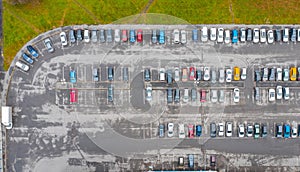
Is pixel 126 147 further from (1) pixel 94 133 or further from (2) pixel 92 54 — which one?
(2) pixel 92 54

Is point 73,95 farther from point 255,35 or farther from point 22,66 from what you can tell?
point 255,35

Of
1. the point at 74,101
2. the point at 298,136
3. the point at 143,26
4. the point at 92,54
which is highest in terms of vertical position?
the point at 143,26

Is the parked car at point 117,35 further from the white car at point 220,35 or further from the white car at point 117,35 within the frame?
the white car at point 220,35

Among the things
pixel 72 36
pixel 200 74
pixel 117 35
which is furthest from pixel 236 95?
pixel 72 36

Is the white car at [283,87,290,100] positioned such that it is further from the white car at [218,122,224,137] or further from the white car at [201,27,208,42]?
the white car at [201,27,208,42]

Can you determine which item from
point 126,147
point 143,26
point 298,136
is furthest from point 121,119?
point 298,136

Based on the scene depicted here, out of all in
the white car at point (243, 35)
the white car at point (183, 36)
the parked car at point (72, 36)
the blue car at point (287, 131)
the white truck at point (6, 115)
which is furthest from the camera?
the white car at point (183, 36)

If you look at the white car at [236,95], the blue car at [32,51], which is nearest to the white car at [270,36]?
the white car at [236,95]
